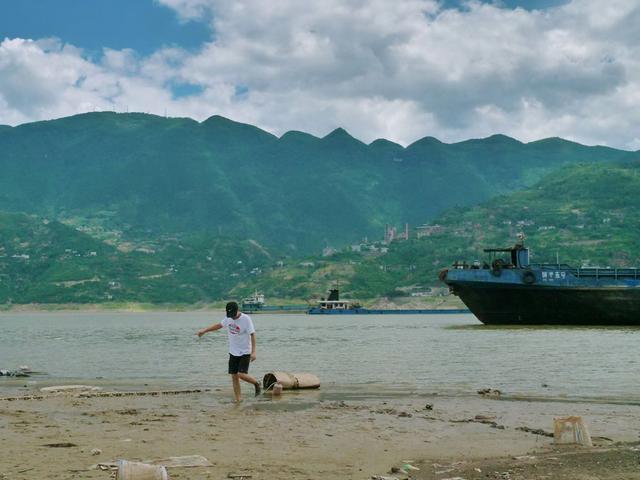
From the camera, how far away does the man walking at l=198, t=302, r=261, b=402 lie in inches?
687

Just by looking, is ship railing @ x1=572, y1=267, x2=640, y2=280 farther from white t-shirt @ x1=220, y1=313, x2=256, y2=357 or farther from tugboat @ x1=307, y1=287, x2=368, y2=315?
tugboat @ x1=307, y1=287, x2=368, y2=315

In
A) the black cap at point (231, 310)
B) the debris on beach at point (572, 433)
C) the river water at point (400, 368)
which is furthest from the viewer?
the river water at point (400, 368)

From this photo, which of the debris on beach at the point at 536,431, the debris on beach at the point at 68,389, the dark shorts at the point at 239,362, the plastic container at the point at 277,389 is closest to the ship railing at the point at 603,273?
the plastic container at the point at 277,389

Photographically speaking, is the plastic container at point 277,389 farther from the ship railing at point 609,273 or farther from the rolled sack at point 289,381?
the ship railing at point 609,273

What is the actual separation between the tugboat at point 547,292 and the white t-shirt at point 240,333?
55.6m

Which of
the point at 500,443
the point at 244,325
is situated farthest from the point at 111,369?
the point at 500,443

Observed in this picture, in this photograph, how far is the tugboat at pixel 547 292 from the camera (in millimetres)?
68625

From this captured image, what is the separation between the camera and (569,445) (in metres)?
12.3

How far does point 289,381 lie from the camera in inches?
818

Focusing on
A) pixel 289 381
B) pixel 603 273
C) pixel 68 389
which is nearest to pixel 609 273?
pixel 603 273

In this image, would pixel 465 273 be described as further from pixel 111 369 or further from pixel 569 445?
pixel 569 445

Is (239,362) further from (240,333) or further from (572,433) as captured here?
(572,433)

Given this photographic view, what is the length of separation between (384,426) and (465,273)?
59738 millimetres

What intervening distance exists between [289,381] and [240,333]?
3.82m
